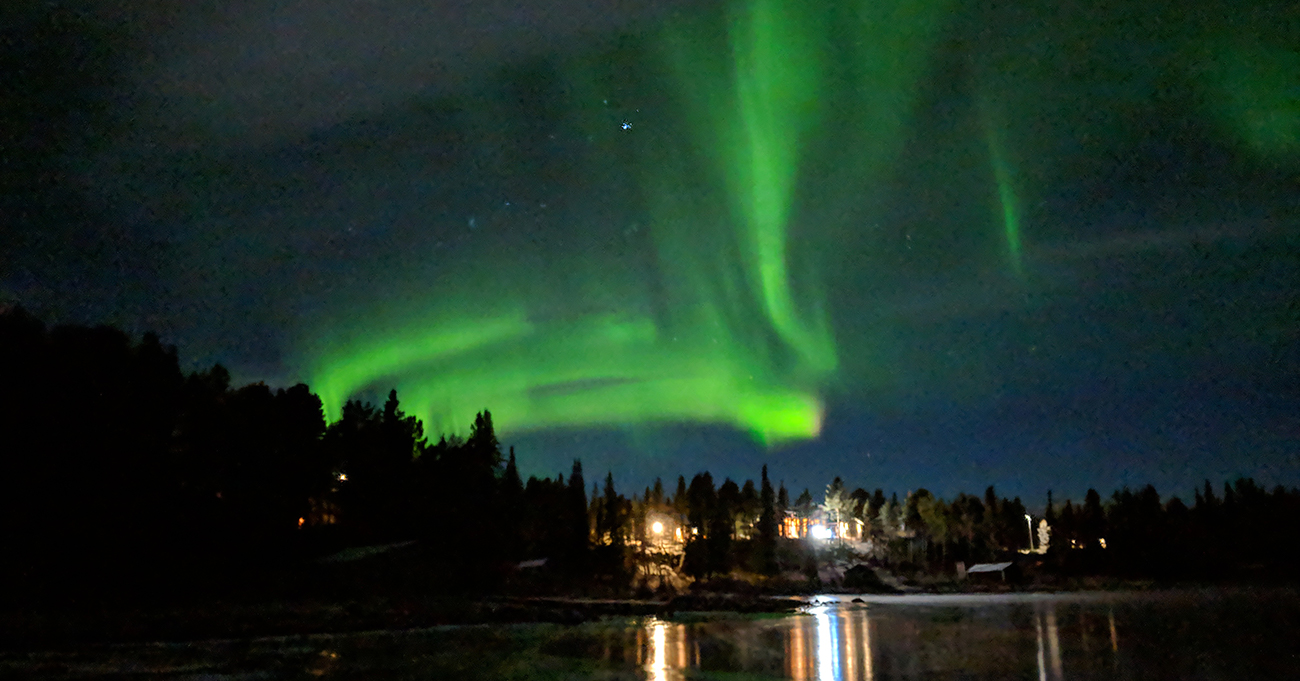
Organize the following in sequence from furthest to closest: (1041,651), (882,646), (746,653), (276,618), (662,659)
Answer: (276,618), (882,646), (746,653), (1041,651), (662,659)

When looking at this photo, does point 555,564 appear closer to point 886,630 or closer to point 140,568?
point 140,568

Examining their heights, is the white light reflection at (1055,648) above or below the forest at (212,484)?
below

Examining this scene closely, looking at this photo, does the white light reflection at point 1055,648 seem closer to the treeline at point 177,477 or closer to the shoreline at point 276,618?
the shoreline at point 276,618

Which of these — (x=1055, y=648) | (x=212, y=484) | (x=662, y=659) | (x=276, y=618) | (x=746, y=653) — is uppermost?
(x=212, y=484)

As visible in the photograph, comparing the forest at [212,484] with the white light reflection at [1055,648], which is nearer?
the white light reflection at [1055,648]

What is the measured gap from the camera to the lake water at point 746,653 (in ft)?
99.1

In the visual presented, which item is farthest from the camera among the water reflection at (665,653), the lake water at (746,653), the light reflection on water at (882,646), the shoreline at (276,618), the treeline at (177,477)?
the treeline at (177,477)

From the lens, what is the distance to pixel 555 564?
11162 centimetres

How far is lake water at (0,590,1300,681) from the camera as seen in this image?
99.1 feet

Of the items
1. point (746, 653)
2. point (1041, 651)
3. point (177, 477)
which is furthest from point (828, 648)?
point (177, 477)

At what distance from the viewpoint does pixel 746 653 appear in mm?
37094

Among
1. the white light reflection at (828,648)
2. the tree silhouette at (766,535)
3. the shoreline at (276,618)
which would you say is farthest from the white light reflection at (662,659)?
the tree silhouette at (766,535)

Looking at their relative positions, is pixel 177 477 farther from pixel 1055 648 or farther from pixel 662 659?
pixel 1055 648

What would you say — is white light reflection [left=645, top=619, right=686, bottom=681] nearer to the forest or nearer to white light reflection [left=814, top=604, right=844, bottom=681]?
white light reflection [left=814, top=604, right=844, bottom=681]
